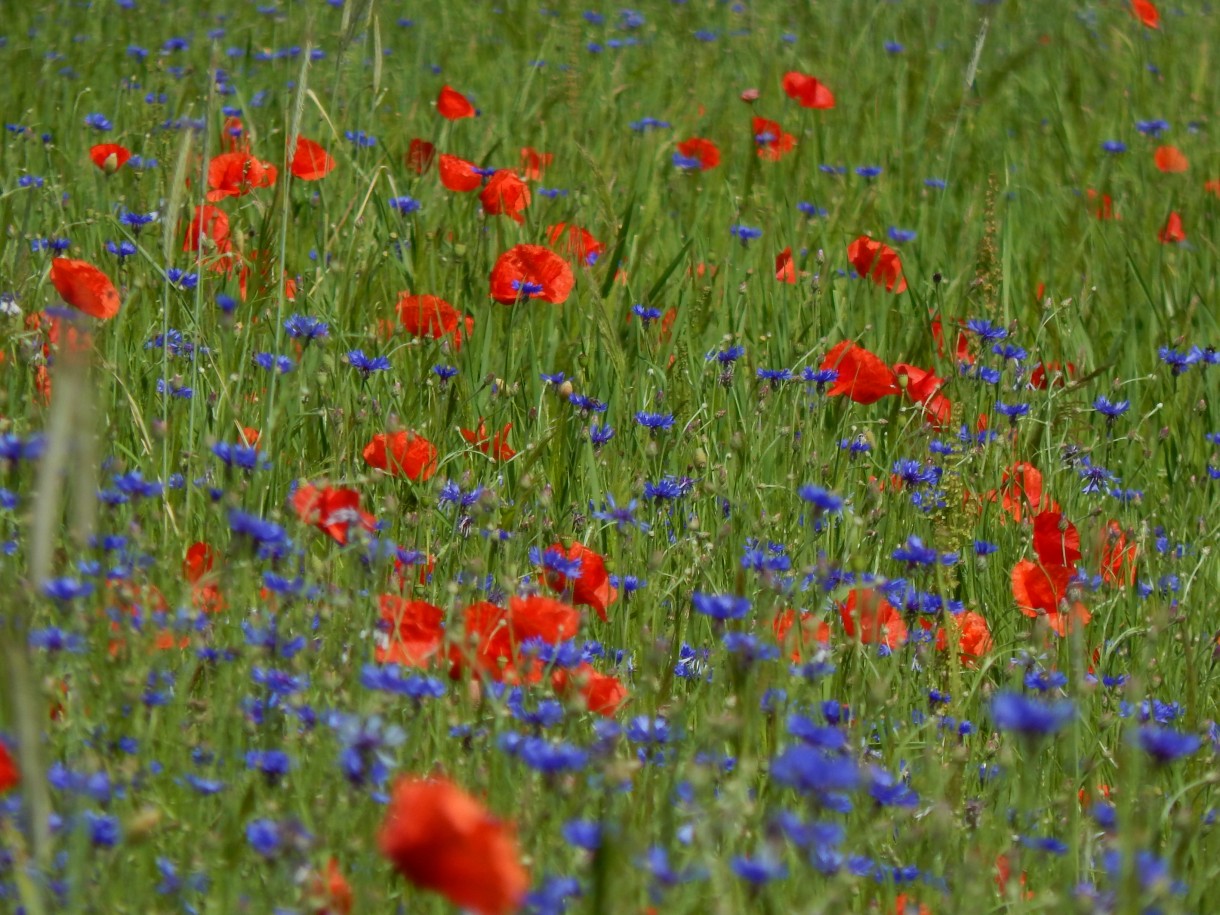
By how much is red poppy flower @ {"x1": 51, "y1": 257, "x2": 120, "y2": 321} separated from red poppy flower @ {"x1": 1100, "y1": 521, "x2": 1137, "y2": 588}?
1.53 metres

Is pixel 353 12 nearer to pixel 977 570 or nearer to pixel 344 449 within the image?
pixel 344 449

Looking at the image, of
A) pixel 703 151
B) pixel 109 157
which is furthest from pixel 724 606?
pixel 703 151

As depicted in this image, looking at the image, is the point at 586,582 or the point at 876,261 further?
the point at 876,261

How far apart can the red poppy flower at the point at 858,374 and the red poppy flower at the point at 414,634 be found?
115cm

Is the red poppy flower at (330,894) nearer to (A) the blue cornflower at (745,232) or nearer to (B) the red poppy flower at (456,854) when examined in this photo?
(B) the red poppy flower at (456,854)

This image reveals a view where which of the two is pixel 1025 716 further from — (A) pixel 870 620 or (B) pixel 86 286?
(B) pixel 86 286

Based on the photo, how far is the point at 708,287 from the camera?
3.24m

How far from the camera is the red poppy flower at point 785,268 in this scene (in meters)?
3.20

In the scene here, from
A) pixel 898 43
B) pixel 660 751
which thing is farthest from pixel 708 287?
pixel 898 43

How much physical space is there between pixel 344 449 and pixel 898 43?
4503 mm

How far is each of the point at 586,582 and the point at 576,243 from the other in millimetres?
1398

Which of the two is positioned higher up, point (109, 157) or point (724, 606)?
point (724, 606)

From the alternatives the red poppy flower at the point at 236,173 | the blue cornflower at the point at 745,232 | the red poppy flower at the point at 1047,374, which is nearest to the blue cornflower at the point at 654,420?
the red poppy flower at the point at 1047,374

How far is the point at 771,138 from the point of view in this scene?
12.9 ft
